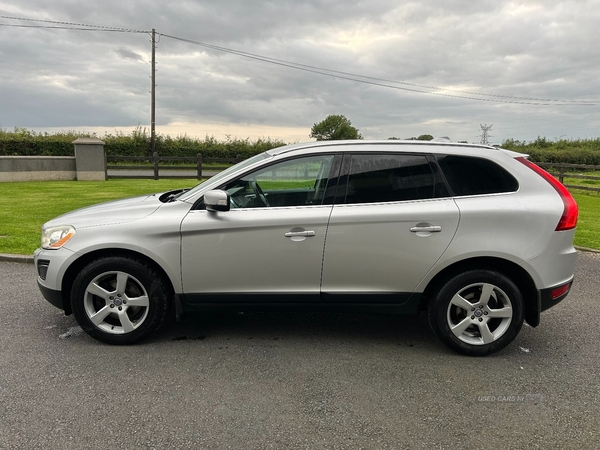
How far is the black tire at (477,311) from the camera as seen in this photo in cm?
333

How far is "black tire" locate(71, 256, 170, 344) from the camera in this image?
3365 millimetres

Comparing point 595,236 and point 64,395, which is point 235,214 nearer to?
point 64,395

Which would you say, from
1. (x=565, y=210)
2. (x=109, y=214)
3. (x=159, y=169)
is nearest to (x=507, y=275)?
(x=565, y=210)

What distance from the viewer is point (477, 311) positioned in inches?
133

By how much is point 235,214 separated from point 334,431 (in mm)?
1725

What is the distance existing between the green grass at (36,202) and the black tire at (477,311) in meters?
5.90

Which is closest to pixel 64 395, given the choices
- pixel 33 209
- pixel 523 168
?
pixel 523 168

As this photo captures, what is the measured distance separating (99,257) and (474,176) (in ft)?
10.3

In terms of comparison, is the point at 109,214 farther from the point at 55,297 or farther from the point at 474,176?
the point at 474,176

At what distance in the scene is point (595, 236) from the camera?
8555 millimetres

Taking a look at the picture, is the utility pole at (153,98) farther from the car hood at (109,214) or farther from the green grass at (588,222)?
the car hood at (109,214)

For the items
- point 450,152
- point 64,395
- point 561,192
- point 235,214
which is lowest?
point 64,395

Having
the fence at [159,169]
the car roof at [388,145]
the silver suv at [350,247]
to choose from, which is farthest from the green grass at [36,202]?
the car roof at [388,145]

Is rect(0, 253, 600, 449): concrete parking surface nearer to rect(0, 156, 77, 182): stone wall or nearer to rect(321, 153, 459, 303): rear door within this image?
rect(321, 153, 459, 303): rear door
